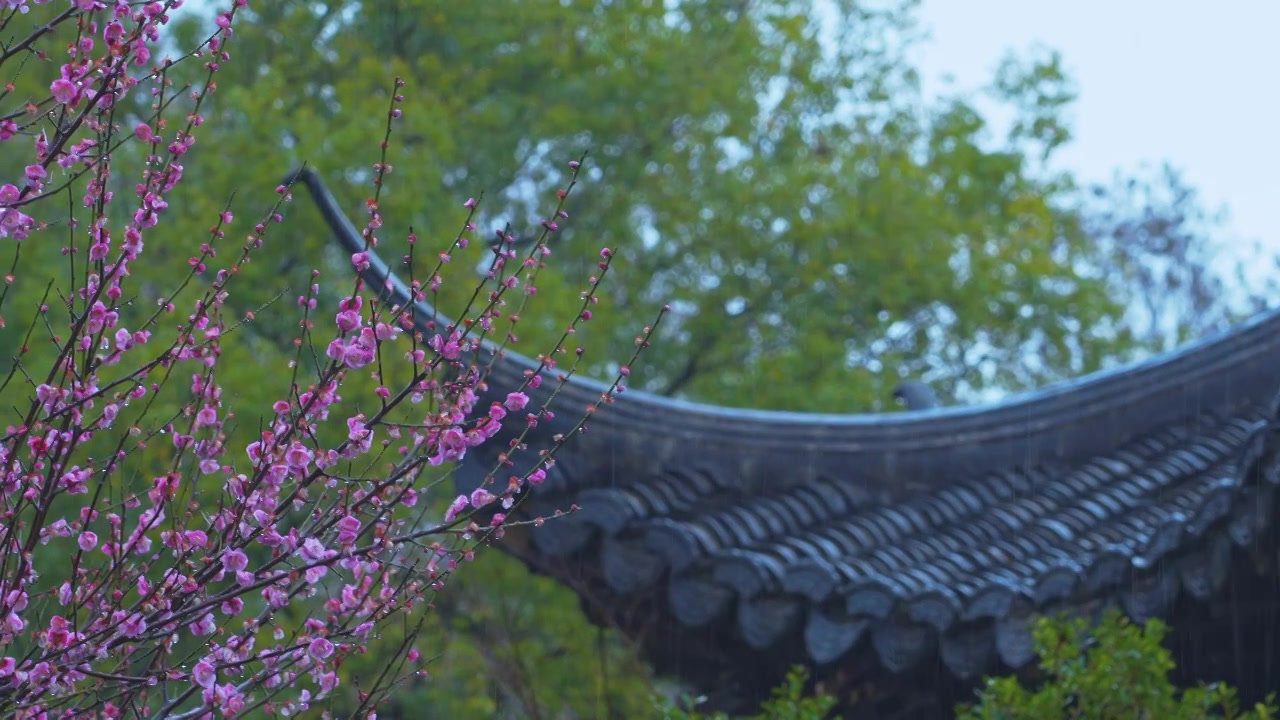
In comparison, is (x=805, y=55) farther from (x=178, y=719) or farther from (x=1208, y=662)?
→ (x=178, y=719)

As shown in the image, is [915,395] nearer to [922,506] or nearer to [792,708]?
[922,506]

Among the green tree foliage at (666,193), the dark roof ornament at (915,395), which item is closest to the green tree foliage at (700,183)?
the green tree foliage at (666,193)

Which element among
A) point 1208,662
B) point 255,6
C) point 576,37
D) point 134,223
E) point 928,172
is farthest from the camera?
point 928,172

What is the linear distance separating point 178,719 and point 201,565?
0.86 ft

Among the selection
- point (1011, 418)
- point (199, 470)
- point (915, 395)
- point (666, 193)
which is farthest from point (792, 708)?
point (666, 193)

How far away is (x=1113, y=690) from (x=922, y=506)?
68.6 inches

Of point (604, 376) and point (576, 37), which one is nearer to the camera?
point (604, 376)

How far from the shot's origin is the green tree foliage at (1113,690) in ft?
12.8

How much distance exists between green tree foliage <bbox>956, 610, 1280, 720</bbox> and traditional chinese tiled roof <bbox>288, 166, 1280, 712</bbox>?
302 millimetres

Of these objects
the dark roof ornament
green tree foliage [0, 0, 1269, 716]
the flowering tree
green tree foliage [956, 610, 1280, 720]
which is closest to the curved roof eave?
the dark roof ornament

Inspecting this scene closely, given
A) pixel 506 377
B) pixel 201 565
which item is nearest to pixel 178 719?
pixel 201 565

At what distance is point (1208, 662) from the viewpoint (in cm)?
477

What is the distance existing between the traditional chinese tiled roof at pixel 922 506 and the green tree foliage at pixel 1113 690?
0.99 ft

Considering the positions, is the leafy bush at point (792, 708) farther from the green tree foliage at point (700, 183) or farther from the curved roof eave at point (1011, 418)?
the green tree foliage at point (700, 183)
